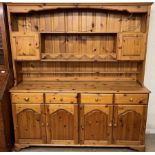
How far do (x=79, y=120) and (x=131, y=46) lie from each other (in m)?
1.17

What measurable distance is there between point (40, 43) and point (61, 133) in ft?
4.03

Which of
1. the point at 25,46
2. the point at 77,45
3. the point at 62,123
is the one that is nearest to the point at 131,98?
the point at 62,123

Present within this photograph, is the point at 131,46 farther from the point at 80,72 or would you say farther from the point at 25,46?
the point at 25,46

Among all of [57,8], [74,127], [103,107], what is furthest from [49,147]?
[57,8]

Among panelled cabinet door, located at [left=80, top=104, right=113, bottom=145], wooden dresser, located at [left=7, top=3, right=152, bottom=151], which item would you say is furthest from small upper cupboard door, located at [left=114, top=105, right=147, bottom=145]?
panelled cabinet door, located at [left=80, top=104, right=113, bottom=145]

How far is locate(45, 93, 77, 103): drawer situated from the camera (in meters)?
2.32

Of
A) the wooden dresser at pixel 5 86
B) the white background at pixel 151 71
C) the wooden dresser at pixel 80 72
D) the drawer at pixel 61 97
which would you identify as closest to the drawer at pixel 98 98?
the wooden dresser at pixel 80 72

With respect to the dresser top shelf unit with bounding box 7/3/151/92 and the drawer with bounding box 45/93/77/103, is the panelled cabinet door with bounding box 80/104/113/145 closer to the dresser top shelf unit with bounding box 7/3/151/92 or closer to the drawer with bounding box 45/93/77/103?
the drawer with bounding box 45/93/77/103

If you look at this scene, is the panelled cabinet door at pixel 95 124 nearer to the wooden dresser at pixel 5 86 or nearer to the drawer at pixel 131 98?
the drawer at pixel 131 98

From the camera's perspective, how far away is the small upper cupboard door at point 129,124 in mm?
2348

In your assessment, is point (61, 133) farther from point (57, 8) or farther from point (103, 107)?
point (57, 8)

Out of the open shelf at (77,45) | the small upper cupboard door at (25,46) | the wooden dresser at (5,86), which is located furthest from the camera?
the open shelf at (77,45)

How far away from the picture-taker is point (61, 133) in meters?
2.45

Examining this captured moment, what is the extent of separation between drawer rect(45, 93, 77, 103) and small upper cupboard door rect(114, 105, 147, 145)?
0.56 m
